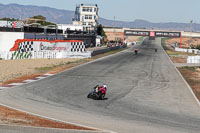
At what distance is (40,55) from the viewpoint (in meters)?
44.4

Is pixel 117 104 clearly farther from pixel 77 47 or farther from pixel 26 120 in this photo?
pixel 77 47

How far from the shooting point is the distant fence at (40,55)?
133 ft

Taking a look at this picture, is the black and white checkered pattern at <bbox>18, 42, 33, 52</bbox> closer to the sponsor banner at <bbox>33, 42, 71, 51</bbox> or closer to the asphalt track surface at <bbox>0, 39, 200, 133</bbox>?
the sponsor banner at <bbox>33, 42, 71, 51</bbox>

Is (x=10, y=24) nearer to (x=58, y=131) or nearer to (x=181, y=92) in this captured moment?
(x=181, y=92)

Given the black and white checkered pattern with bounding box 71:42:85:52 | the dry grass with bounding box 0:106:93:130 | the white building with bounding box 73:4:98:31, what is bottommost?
the dry grass with bounding box 0:106:93:130

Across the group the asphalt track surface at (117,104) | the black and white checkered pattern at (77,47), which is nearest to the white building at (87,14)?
the black and white checkered pattern at (77,47)

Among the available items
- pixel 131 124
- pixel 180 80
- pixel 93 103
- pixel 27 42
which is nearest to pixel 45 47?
pixel 27 42

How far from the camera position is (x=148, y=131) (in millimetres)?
11602

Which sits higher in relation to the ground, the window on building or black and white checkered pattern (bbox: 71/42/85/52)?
the window on building

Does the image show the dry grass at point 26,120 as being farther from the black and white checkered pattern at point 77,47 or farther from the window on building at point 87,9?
the window on building at point 87,9

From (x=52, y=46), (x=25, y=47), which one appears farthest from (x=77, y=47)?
(x=25, y=47)

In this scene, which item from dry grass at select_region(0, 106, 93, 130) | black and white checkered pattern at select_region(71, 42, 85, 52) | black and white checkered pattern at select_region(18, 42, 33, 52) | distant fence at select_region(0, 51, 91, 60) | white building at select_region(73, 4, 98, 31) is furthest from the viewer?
white building at select_region(73, 4, 98, 31)

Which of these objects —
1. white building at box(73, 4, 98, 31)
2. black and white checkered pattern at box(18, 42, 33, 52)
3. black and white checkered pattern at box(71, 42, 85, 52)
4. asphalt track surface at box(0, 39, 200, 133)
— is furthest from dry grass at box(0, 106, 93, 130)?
white building at box(73, 4, 98, 31)

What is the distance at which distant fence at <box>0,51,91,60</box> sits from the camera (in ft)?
133
